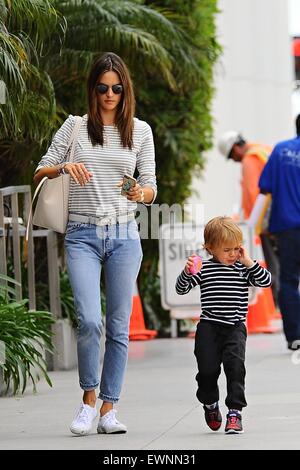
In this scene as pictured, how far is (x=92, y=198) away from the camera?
6.38 m

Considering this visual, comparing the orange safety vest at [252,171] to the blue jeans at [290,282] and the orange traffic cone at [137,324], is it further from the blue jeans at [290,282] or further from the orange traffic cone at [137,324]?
the blue jeans at [290,282]

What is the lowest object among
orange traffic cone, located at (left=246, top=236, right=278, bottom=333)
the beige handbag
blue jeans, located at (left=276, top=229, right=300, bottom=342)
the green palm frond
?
orange traffic cone, located at (left=246, top=236, right=278, bottom=333)

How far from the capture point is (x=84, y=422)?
20.5 feet

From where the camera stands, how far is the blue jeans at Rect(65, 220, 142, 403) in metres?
6.29

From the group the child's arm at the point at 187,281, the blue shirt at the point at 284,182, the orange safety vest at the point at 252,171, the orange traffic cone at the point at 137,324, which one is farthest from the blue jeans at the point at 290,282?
the child's arm at the point at 187,281

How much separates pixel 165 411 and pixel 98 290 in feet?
3.88

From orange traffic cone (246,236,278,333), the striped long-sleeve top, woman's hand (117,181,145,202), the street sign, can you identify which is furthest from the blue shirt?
woman's hand (117,181,145,202)

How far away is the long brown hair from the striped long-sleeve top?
33 mm

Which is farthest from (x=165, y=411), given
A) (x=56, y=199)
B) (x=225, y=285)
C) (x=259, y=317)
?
(x=259, y=317)

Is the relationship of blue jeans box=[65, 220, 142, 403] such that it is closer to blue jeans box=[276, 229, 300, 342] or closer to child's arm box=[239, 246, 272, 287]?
child's arm box=[239, 246, 272, 287]

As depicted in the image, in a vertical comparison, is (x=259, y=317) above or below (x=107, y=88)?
below

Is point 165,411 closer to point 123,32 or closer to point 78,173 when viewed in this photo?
point 78,173

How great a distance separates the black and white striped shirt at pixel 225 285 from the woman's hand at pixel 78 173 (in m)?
0.65

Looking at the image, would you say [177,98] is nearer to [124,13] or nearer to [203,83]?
[203,83]
